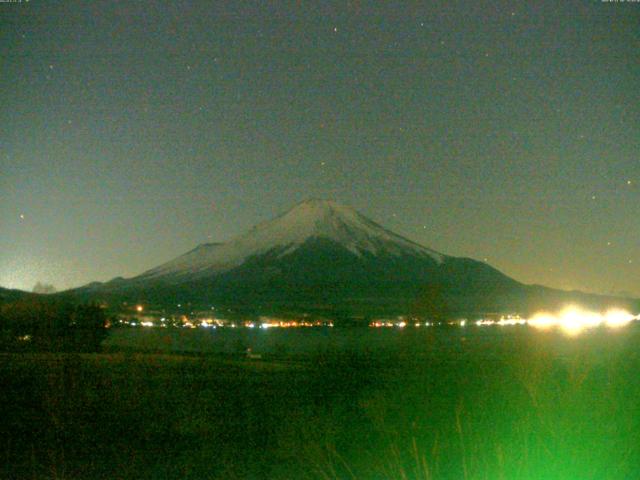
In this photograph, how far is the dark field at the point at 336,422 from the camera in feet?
27.9

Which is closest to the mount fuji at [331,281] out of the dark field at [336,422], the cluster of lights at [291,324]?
the cluster of lights at [291,324]

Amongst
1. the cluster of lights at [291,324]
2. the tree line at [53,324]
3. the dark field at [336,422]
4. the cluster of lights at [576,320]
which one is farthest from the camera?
the cluster of lights at [291,324]

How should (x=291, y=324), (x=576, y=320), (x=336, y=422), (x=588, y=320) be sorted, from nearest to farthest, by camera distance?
(x=336, y=422), (x=576, y=320), (x=588, y=320), (x=291, y=324)

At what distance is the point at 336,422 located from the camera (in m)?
14.0

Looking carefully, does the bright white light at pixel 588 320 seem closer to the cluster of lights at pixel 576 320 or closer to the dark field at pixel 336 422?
the cluster of lights at pixel 576 320

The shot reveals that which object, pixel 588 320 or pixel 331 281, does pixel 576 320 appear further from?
pixel 331 281

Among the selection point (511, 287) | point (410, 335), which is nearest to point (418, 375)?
point (410, 335)

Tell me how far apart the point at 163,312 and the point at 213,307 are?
8.06 m

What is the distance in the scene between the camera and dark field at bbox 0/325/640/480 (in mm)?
8492

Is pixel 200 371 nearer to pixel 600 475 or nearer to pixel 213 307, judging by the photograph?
pixel 600 475

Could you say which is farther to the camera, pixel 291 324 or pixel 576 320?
pixel 291 324

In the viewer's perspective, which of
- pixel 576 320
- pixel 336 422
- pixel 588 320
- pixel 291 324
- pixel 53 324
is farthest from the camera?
pixel 291 324

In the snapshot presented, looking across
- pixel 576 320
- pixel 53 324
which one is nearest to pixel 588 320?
pixel 576 320

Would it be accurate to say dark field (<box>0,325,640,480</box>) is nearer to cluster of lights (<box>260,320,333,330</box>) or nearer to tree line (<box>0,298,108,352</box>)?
tree line (<box>0,298,108,352</box>)
